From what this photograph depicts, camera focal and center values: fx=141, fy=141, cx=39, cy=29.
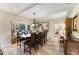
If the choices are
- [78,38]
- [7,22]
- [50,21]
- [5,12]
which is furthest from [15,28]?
[78,38]

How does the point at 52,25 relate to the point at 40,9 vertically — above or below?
below

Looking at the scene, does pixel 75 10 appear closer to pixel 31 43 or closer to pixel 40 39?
pixel 40 39

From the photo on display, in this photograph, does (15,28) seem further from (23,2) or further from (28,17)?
(23,2)

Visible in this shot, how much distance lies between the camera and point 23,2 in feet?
7.93

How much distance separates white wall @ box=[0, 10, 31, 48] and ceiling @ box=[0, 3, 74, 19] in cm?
8

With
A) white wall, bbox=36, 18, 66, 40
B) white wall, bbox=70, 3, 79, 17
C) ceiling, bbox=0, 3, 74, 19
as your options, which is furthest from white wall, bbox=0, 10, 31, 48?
white wall, bbox=70, 3, 79, 17

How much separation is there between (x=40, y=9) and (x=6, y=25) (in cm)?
64

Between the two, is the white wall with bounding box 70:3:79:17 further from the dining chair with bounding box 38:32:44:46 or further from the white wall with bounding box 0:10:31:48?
the white wall with bounding box 0:10:31:48

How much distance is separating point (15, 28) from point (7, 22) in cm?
17

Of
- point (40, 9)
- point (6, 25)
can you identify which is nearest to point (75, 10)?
point (40, 9)

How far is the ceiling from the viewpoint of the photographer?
7.85 feet

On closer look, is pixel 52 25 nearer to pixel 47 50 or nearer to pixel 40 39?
pixel 40 39

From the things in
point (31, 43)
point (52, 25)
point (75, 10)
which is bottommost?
point (31, 43)

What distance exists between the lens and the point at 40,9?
2441 millimetres
